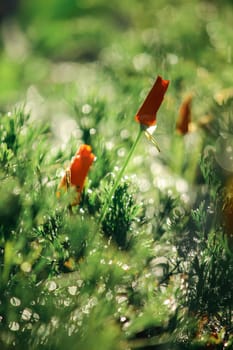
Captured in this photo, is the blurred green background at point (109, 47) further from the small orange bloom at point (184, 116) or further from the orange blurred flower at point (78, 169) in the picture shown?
the orange blurred flower at point (78, 169)

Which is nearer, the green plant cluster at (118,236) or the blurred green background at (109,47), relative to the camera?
the green plant cluster at (118,236)

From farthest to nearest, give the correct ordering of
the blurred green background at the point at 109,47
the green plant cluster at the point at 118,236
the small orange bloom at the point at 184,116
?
the blurred green background at the point at 109,47
the small orange bloom at the point at 184,116
the green plant cluster at the point at 118,236

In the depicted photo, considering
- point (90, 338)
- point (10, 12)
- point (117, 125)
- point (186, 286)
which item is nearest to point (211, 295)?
point (186, 286)

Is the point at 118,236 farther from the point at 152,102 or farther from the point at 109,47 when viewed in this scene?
the point at 109,47

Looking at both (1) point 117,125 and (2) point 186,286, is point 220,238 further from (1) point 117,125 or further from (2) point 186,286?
(1) point 117,125

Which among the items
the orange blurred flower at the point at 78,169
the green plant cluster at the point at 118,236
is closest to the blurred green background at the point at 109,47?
the green plant cluster at the point at 118,236

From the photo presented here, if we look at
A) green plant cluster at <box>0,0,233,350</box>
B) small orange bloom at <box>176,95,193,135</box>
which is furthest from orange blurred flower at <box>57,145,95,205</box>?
small orange bloom at <box>176,95,193,135</box>

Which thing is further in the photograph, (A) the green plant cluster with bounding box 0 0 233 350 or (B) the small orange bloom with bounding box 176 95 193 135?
(B) the small orange bloom with bounding box 176 95 193 135

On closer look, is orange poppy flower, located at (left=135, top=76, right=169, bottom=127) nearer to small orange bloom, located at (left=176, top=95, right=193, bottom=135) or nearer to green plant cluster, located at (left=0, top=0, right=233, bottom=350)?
green plant cluster, located at (left=0, top=0, right=233, bottom=350)
